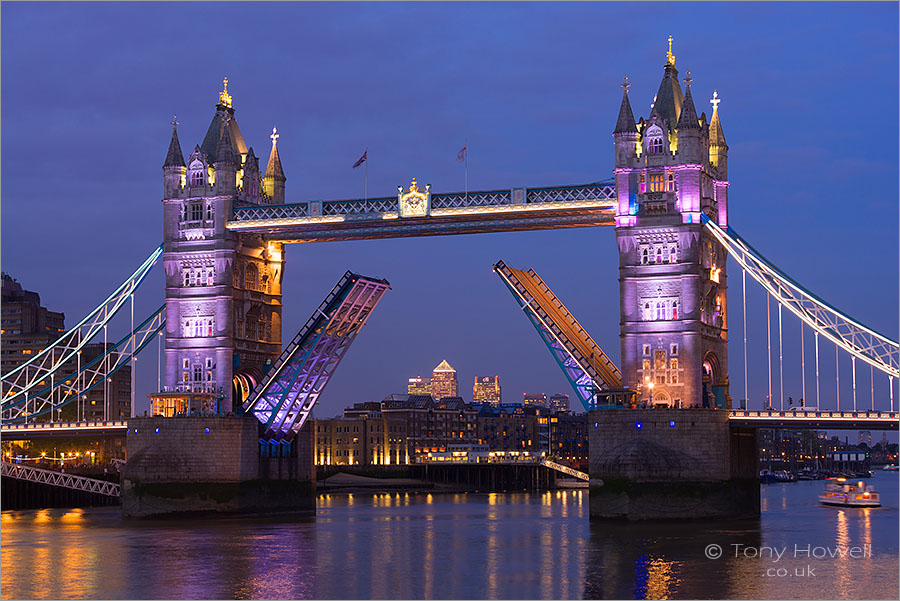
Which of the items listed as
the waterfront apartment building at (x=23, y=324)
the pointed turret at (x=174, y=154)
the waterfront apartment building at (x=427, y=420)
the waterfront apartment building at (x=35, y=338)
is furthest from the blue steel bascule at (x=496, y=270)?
the waterfront apartment building at (x=427, y=420)

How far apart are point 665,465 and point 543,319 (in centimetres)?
977

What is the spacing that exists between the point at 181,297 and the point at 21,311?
99.1 metres

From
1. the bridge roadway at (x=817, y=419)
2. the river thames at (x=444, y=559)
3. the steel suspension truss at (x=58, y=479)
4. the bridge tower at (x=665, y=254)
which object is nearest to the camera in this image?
the river thames at (x=444, y=559)

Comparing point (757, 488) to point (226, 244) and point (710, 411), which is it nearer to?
point (710, 411)

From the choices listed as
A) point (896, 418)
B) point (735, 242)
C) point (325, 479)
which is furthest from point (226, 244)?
point (325, 479)

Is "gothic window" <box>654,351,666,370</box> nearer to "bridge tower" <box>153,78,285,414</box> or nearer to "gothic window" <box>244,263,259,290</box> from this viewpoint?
"bridge tower" <box>153,78,285,414</box>

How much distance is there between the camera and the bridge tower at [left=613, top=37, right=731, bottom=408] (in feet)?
219

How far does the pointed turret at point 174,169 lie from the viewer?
7638 cm

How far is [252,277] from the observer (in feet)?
253

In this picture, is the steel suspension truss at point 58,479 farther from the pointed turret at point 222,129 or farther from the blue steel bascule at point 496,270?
the pointed turret at point 222,129

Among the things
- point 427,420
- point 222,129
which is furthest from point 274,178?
point 427,420

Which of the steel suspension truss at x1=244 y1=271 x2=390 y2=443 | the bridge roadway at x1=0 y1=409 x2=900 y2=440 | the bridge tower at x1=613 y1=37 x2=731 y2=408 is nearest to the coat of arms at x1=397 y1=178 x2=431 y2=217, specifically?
the steel suspension truss at x1=244 y1=271 x2=390 y2=443

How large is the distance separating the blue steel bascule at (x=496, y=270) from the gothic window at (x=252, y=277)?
3.7 inches

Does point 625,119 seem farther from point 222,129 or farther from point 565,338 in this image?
point 222,129
